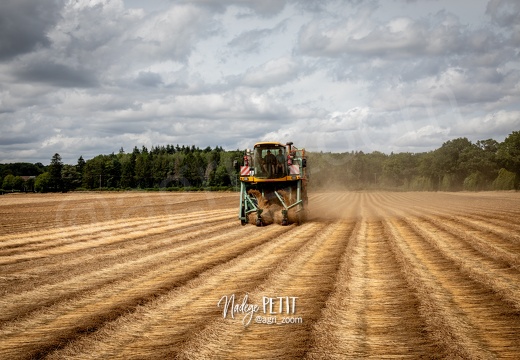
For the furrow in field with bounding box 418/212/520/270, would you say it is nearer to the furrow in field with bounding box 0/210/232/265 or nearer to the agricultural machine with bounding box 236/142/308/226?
the agricultural machine with bounding box 236/142/308/226

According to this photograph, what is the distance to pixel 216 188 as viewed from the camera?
298 ft

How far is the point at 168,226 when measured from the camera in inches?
728

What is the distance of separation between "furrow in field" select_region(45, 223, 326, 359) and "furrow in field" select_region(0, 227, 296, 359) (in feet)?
0.81

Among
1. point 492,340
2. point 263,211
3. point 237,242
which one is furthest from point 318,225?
point 492,340

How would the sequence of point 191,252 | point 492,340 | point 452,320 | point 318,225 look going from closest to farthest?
point 492,340
point 452,320
point 191,252
point 318,225

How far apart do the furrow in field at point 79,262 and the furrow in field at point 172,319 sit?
2.65 m

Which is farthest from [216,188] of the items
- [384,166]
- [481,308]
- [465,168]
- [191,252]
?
[481,308]

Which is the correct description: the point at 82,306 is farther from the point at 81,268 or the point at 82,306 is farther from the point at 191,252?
the point at 191,252

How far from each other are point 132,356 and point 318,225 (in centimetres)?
Result: 1407

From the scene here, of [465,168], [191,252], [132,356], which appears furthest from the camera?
[465,168]

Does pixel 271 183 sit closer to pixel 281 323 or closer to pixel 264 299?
pixel 264 299

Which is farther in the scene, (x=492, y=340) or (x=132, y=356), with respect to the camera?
(x=492, y=340)

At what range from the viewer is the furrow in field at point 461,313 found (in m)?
4.80

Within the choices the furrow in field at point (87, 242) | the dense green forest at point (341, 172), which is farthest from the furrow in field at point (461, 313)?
the dense green forest at point (341, 172)
